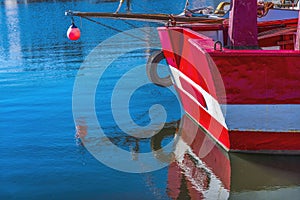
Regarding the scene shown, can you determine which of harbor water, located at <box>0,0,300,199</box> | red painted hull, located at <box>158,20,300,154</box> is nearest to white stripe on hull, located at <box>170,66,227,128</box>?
red painted hull, located at <box>158,20,300,154</box>

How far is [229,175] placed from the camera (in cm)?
678

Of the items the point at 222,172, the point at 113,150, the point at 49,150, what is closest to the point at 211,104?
the point at 222,172

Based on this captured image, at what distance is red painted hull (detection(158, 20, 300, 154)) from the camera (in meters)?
6.53

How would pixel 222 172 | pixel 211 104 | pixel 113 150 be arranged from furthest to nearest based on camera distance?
pixel 113 150 → pixel 211 104 → pixel 222 172

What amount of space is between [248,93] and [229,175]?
1.20m

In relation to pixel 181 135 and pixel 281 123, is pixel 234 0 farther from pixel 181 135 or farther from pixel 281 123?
pixel 181 135

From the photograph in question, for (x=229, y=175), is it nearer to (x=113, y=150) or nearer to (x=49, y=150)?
(x=113, y=150)

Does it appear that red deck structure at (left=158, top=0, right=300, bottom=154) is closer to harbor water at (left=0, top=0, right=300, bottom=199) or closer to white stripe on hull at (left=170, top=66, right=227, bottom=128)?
white stripe on hull at (left=170, top=66, right=227, bottom=128)

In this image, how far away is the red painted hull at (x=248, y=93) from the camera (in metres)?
6.53

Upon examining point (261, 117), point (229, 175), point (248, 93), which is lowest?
point (229, 175)

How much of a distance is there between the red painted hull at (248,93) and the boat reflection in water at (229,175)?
0.84 ft

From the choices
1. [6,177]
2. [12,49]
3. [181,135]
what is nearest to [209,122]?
[181,135]

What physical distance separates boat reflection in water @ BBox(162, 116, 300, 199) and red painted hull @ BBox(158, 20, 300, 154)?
10.1 inches

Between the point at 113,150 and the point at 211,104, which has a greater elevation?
the point at 211,104
